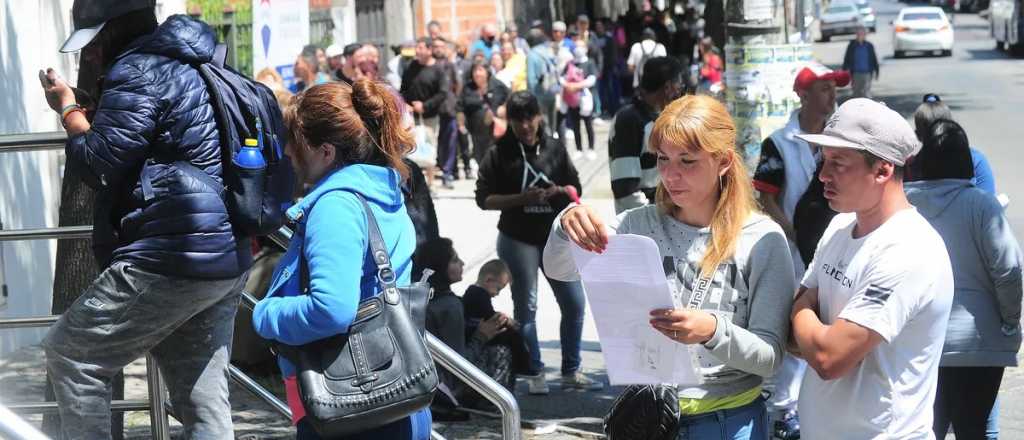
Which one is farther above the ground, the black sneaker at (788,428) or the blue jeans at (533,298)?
the blue jeans at (533,298)

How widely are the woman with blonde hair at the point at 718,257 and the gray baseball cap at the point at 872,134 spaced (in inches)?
9.8

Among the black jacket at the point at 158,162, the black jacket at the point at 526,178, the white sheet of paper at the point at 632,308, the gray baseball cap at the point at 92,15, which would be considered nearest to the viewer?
the white sheet of paper at the point at 632,308

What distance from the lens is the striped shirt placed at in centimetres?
698

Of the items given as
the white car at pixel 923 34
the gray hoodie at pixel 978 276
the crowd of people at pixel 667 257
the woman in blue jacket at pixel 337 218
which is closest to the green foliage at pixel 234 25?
the crowd of people at pixel 667 257

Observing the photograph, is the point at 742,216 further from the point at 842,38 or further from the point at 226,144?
the point at 842,38

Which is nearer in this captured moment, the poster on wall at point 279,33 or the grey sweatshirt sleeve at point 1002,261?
the grey sweatshirt sleeve at point 1002,261

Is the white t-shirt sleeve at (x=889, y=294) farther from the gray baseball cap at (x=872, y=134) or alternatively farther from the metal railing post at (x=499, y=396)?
the metal railing post at (x=499, y=396)

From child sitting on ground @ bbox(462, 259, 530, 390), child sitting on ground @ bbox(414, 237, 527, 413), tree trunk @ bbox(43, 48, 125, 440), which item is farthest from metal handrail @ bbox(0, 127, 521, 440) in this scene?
child sitting on ground @ bbox(462, 259, 530, 390)

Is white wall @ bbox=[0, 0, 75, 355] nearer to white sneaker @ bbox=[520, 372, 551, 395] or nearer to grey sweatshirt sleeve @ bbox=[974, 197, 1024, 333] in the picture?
white sneaker @ bbox=[520, 372, 551, 395]

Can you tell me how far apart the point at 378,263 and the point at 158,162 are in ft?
2.70

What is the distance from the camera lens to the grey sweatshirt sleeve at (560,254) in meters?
3.37

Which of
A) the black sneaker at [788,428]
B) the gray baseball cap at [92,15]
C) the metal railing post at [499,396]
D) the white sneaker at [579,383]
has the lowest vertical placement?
the white sneaker at [579,383]

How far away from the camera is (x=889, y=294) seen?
10.1ft

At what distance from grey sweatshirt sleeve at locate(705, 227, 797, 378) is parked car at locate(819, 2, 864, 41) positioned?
48.8 m
